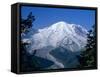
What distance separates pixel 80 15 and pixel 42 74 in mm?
821

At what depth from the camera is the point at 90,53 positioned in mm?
3848

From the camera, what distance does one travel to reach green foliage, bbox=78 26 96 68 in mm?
3811

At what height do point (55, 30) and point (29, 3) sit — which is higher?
point (29, 3)

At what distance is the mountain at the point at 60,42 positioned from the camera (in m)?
3.56

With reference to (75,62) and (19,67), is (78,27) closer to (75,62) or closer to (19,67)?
(75,62)

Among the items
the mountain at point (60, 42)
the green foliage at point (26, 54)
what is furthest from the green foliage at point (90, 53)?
the green foliage at point (26, 54)

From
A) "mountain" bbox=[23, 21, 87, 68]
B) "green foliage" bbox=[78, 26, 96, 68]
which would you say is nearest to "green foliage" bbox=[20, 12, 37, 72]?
"mountain" bbox=[23, 21, 87, 68]

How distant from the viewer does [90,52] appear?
3.85 meters

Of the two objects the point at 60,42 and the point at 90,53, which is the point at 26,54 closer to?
the point at 60,42

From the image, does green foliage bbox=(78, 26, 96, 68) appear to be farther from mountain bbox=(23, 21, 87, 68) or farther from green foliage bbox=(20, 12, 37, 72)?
green foliage bbox=(20, 12, 37, 72)

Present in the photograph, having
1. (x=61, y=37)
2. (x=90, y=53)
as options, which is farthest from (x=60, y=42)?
(x=90, y=53)

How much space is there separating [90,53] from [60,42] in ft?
1.40

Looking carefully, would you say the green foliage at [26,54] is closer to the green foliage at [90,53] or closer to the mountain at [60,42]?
the mountain at [60,42]

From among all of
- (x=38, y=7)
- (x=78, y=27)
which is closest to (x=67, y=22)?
(x=78, y=27)
